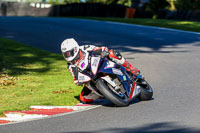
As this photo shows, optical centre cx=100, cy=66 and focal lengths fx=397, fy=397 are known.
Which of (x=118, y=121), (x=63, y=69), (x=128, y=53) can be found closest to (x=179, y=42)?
(x=128, y=53)

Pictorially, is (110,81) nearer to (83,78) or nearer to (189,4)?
(83,78)

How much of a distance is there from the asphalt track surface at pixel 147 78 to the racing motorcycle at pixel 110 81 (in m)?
0.21

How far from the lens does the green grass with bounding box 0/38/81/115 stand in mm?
8453

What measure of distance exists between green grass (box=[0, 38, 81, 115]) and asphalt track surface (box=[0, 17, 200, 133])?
1314mm

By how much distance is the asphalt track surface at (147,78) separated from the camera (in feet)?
20.6

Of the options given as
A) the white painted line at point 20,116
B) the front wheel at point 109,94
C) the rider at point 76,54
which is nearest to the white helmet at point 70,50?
the rider at point 76,54

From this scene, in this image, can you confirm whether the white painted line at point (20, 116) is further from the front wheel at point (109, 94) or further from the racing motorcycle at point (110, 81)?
the front wheel at point (109, 94)

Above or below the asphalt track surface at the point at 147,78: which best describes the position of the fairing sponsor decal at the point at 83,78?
above

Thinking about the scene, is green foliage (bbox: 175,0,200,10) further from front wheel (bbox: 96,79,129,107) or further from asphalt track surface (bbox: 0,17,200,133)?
front wheel (bbox: 96,79,129,107)

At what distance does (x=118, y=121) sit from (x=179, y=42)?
39.7 feet

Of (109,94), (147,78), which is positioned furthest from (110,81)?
(147,78)

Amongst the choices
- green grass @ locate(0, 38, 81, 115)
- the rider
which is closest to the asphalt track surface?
the rider

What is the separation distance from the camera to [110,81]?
7.36 m

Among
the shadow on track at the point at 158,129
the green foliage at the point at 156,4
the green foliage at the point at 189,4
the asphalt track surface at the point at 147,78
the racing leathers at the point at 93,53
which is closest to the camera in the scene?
the shadow on track at the point at 158,129
